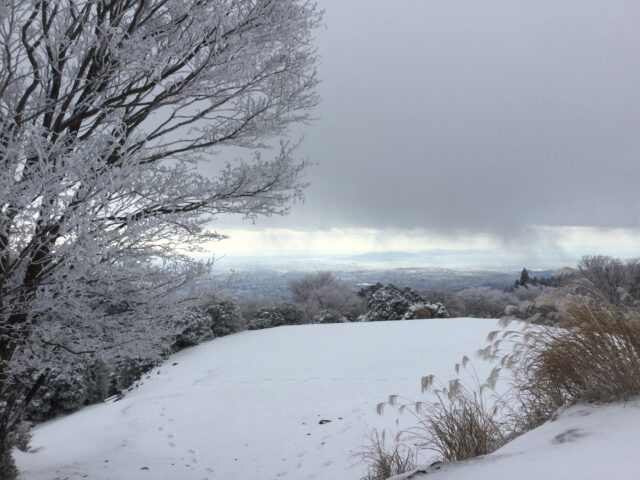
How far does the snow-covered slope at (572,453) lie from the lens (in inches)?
67.7

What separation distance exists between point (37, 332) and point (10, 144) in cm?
150

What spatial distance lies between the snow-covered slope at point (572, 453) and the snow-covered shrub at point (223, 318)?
551 inches

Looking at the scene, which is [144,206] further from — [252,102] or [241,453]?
[241,453]

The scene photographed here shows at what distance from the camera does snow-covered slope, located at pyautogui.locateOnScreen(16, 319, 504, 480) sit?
5.04 m

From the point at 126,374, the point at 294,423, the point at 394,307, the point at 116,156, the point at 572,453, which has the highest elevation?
the point at 116,156

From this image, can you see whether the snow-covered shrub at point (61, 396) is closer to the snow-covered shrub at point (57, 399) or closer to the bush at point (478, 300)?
the snow-covered shrub at point (57, 399)

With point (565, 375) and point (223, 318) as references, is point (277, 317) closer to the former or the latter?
point (223, 318)

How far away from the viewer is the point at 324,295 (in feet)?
98.9

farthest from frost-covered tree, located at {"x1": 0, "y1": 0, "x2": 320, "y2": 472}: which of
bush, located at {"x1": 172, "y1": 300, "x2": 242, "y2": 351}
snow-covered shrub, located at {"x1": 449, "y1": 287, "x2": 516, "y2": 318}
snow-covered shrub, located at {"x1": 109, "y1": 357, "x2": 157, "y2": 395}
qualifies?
snow-covered shrub, located at {"x1": 449, "y1": 287, "x2": 516, "y2": 318}

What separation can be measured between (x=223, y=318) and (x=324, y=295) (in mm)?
15164

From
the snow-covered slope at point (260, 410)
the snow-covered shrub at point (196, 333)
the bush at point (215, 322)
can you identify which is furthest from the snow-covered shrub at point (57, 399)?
the bush at point (215, 322)

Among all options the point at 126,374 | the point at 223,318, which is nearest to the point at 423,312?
the point at 223,318

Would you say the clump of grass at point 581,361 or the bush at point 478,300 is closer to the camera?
the clump of grass at point 581,361

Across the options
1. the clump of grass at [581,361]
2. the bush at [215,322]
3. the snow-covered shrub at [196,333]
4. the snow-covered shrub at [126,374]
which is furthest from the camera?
the bush at [215,322]
